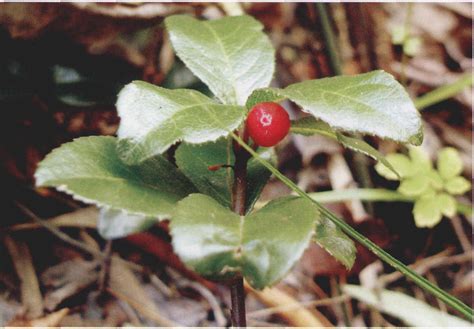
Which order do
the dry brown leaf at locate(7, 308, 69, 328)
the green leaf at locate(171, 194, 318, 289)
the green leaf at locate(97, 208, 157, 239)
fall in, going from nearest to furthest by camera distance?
the green leaf at locate(171, 194, 318, 289)
the green leaf at locate(97, 208, 157, 239)
the dry brown leaf at locate(7, 308, 69, 328)

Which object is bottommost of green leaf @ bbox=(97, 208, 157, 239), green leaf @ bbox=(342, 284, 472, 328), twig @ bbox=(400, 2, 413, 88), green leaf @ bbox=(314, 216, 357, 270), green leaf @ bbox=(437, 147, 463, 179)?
green leaf @ bbox=(342, 284, 472, 328)

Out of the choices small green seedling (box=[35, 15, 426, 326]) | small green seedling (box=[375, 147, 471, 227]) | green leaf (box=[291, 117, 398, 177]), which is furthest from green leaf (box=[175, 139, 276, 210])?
small green seedling (box=[375, 147, 471, 227])

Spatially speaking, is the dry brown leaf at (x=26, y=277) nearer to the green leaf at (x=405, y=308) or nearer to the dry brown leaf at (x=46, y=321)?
the dry brown leaf at (x=46, y=321)

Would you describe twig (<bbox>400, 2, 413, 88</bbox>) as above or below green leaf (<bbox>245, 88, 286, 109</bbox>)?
below

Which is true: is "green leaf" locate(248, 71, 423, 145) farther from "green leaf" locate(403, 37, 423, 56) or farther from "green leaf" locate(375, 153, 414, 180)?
"green leaf" locate(403, 37, 423, 56)

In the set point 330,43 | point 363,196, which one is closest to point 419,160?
point 363,196

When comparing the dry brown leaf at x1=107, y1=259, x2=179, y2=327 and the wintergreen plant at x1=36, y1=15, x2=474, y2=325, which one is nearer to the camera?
the wintergreen plant at x1=36, y1=15, x2=474, y2=325

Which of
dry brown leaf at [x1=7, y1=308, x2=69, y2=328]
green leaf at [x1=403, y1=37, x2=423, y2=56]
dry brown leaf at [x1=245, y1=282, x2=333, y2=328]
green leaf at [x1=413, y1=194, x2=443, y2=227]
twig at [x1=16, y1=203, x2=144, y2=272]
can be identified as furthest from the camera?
green leaf at [x1=403, y1=37, x2=423, y2=56]
